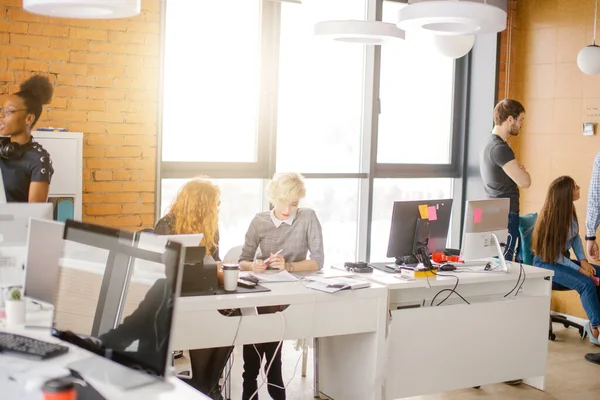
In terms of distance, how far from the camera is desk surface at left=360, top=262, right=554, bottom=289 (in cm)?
402

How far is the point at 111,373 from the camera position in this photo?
2188 mm

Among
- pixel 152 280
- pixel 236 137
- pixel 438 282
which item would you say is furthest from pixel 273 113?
pixel 152 280

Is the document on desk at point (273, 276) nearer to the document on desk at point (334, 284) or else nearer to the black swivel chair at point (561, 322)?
the document on desk at point (334, 284)

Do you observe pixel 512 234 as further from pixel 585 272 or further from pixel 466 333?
pixel 466 333

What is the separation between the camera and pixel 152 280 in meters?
2.04

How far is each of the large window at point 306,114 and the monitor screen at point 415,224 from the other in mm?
1306

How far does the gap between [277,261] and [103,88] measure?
5.77 feet

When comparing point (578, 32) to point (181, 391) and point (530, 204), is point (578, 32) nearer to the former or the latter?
point (530, 204)

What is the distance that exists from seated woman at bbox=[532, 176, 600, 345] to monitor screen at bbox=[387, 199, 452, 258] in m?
1.26

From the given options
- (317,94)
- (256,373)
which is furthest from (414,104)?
(256,373)

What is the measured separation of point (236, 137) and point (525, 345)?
8.52ft

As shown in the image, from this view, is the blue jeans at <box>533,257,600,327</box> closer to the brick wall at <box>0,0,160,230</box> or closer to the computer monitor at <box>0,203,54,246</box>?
the brick wall at <box>0,0,160,230</box>

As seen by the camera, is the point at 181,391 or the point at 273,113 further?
the point at 273,113

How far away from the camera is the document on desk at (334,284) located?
12.0 ft
